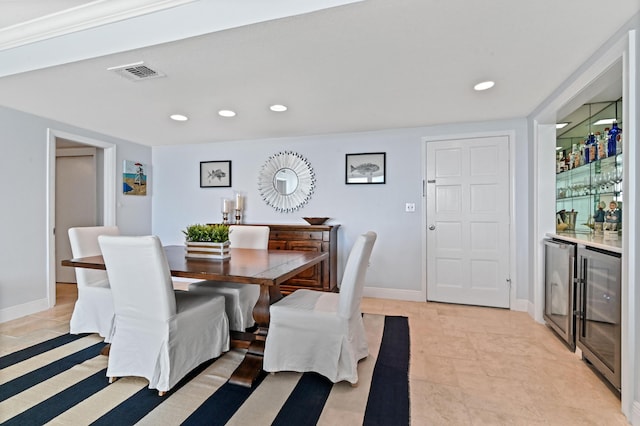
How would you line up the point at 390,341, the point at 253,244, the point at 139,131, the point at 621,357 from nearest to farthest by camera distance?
the point at 621,357 → the point at 390,341 → the point at 253,244 → the point at 139,131

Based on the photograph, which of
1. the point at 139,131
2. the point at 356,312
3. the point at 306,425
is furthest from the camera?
the point at 139,131

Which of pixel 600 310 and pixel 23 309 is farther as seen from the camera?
pixel 23 309

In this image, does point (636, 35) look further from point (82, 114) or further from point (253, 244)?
point (82, 114)

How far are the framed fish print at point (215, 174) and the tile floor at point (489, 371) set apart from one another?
7.29 feet

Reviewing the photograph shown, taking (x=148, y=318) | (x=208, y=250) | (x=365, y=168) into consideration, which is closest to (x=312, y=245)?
(x=365, y=168)

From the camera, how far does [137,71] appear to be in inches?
85.0

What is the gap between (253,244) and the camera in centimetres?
308

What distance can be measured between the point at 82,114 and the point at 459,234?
4.26 meters

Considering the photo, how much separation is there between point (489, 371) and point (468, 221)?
72.7 inches

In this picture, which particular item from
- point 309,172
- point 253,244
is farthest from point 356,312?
point 309,172

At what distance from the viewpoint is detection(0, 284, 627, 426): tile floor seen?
163 centimetres

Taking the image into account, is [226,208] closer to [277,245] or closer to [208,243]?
[277,245]

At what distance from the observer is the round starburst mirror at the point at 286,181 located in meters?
4.08

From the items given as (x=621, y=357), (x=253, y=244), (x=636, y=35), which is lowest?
(x=621, y=357)
